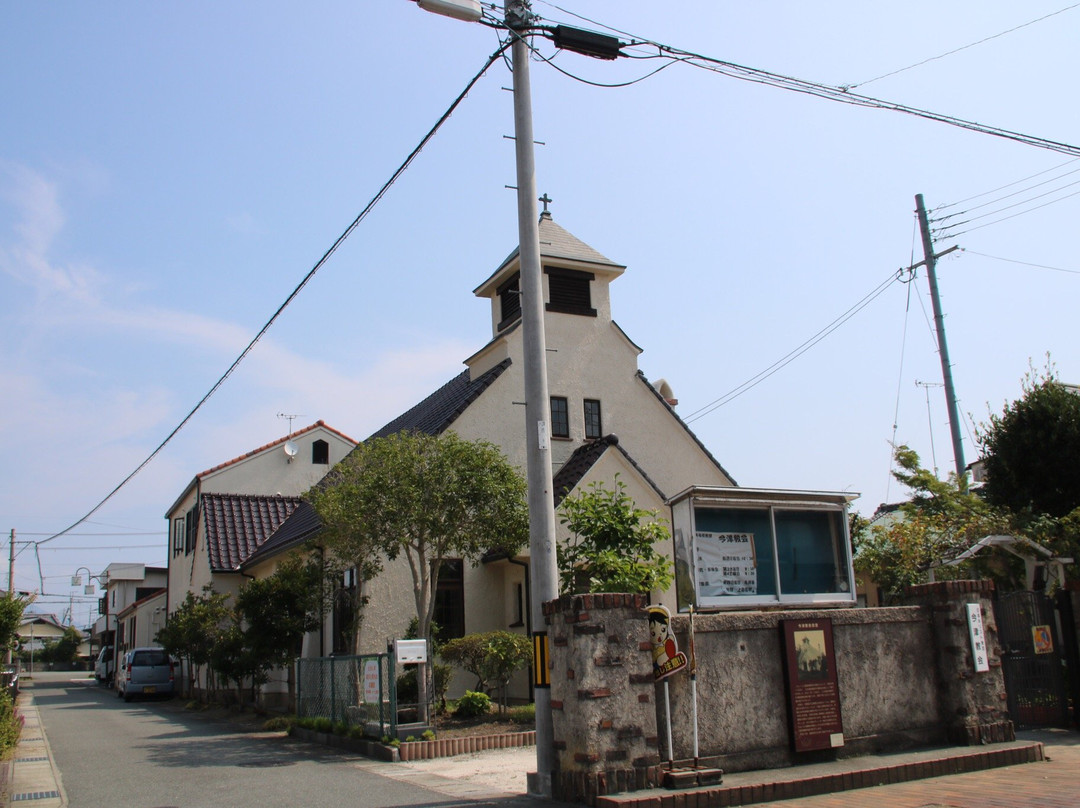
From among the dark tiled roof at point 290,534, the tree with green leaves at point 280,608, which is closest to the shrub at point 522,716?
the tree with green leaves at point 280,608

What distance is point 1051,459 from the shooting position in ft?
64.8

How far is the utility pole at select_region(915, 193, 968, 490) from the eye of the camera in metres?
21.6

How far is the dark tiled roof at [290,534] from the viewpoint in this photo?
22986 millimetres

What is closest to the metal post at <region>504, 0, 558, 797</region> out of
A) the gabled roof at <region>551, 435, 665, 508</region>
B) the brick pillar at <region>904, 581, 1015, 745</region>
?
the brick pillar at <region>904, 581, 1015, 745</region>

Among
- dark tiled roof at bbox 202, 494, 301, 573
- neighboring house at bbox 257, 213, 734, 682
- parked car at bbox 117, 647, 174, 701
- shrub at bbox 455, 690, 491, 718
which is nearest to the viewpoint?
shrub at bbox 455, 690, 491, 718

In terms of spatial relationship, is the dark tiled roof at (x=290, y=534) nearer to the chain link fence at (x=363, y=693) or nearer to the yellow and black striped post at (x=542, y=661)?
the chain link fence at (x=363, y=693)

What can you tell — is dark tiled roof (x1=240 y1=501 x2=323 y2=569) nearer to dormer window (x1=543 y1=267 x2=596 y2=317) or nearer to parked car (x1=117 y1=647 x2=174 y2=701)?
parked car (x1=117 y1=647 x2=174 y2=701)

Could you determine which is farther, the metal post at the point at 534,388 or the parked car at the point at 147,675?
the parked car at the point at 147,675

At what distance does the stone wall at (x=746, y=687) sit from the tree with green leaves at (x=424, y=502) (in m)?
5.79

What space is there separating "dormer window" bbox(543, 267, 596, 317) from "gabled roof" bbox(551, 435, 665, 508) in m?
3.91

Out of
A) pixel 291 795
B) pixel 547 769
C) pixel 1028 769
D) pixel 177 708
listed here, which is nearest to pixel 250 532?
pixel 177 708

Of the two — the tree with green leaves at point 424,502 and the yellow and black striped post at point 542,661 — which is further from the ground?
the tree with green leaves at point 424,502

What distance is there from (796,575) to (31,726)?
18.3 metres

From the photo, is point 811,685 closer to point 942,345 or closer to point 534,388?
point 534,388
